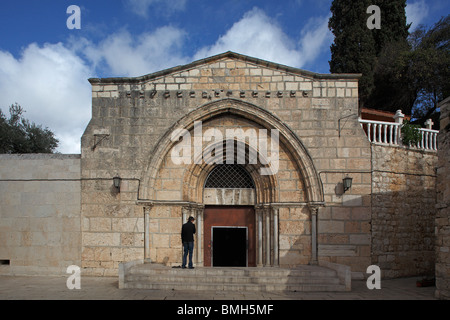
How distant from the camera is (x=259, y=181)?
10352 millimetres

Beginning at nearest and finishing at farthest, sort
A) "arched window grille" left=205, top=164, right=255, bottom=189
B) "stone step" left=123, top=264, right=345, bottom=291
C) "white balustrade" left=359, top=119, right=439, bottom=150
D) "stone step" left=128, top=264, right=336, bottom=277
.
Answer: "stone step" left=123, top=264, right=345, bottom=291
"stone step" left=128, top=264, right=336, bottom=277
"white balustrade" left=359, top=119, right=439, bottom=150
"arched window grille" left=205, top=164, right=255, bottom=189

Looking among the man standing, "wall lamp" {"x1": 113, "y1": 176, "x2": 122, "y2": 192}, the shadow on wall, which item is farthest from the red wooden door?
the shadow on wall

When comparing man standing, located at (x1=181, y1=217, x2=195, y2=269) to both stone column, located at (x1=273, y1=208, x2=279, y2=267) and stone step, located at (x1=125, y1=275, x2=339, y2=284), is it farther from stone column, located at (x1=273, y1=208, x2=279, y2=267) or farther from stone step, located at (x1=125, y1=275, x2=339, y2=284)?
stone column, located at (x1=273, y1=208, x2=279, y2=267)

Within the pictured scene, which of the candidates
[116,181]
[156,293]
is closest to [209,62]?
[116,181]

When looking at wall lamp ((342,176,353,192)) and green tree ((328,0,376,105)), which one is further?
green tree ((328,0,376,105))

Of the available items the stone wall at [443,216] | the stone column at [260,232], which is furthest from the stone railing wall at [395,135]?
the stone column at [260,232]

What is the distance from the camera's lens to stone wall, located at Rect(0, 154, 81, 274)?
31.8ft

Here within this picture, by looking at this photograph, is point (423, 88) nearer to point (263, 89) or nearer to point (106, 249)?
point (263, 89)

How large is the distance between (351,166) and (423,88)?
11833mm

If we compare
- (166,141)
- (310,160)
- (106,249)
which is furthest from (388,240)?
(106,249)

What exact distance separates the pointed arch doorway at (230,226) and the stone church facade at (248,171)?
0.22ft

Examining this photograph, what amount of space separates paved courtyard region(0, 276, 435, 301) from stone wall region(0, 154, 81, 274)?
3.41 ft

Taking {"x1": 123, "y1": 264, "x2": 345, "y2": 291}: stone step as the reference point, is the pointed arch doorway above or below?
above

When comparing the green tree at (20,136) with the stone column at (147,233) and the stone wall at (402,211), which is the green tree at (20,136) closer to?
the stone column at (147,233)
